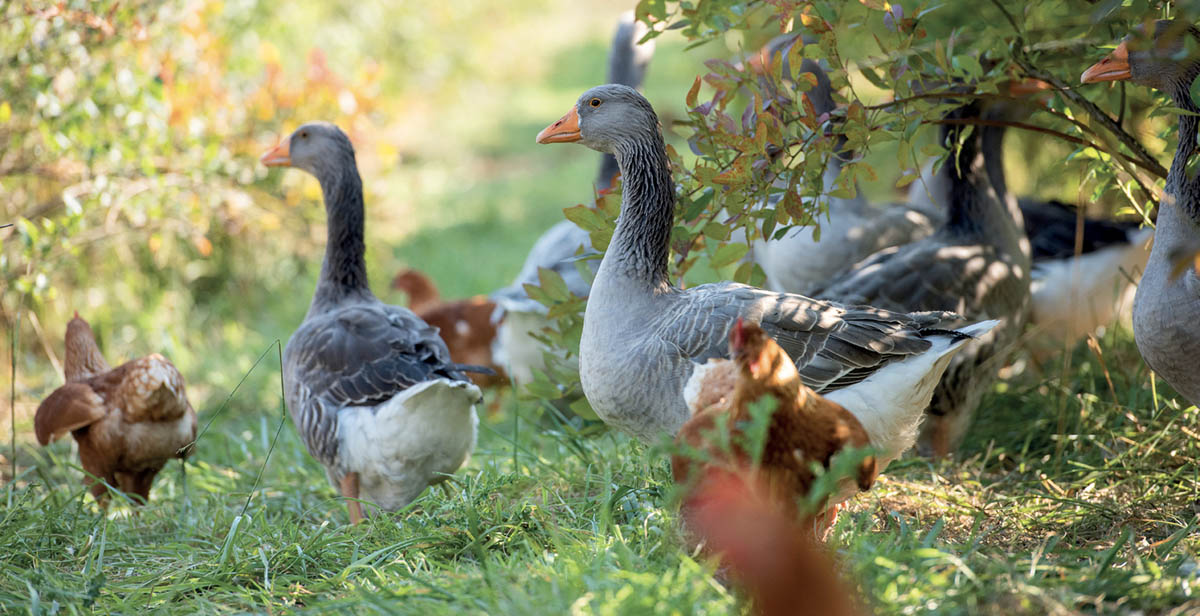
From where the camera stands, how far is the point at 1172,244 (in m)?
3.30

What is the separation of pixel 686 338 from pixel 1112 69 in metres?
1.69

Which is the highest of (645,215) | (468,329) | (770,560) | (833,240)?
(645,215)

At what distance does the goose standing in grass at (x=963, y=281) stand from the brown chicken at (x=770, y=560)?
2247 millimetres

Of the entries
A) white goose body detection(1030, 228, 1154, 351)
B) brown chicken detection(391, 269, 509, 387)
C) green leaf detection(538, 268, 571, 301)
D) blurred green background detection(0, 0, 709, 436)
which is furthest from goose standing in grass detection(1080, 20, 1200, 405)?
blurred green background detection(0, 0, 709, 436)

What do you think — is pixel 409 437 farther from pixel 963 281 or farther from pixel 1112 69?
pixel 1112 69

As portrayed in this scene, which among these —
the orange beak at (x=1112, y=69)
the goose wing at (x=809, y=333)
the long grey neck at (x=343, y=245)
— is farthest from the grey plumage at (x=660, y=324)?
the long grey neck at (x=343, y=245)

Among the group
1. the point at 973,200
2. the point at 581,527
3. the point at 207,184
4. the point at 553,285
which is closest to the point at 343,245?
the point at 553,285

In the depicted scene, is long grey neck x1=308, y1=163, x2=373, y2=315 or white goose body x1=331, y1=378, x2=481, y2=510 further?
long grey neck x1=308, y1=163, x2=373, y2=315

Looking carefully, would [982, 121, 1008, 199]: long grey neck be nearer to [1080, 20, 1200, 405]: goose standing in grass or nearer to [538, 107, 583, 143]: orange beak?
[1080, 20, 1200, 405]: goose standing in grass

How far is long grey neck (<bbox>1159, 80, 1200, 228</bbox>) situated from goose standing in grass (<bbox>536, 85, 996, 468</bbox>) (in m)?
0.76

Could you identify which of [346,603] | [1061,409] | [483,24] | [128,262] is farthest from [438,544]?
[483,24]

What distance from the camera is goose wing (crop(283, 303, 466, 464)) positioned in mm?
4062

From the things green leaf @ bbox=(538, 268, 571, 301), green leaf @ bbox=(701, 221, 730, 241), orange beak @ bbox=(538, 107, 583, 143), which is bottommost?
green leaf @ bbox=(538, 268, 571, 301)

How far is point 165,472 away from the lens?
5109 millimetres
